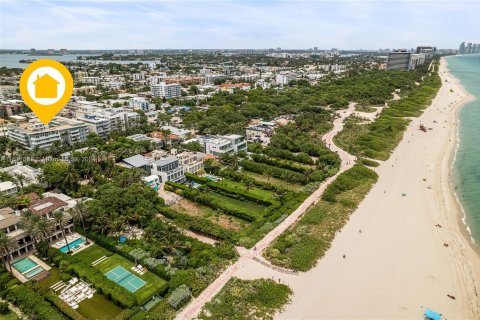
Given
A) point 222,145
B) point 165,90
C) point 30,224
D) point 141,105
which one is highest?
point 165,90

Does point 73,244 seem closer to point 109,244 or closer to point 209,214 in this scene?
point 109,244

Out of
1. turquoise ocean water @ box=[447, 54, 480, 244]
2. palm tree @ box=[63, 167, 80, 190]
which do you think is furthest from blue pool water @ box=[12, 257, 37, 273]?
turquoise ocean water @ box=[447, 54, 480, 244]

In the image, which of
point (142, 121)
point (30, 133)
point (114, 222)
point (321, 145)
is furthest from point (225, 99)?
point (114, 222)

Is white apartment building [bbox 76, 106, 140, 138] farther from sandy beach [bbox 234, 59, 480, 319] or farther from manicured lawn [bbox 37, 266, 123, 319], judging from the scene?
sandy beach [bbox 234, 59, 480, 319]

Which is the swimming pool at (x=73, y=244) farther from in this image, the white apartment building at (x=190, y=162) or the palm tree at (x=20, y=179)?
the white apartment building at (x=190, y=162)

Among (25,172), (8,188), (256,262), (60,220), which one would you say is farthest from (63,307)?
(25,172)

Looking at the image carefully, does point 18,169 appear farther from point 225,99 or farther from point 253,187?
point 225,99
